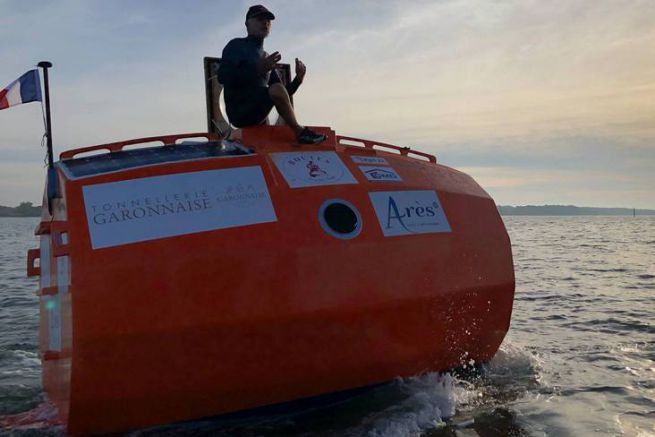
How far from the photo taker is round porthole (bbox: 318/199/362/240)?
372 cm

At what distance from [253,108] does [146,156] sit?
0.87 m

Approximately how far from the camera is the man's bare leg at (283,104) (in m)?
4.27

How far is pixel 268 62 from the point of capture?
4.21m

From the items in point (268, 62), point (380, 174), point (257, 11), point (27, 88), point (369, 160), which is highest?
point (257, 11)

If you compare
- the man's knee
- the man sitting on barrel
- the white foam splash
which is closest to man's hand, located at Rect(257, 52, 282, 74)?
the man sitting on barrel

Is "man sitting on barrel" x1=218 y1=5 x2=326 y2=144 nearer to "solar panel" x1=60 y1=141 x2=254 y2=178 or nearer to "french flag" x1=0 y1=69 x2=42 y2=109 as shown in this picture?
"solar panel" x1=60 y1=141 x2=254 y2=178

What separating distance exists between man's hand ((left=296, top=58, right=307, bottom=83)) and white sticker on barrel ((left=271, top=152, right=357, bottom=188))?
2.70ft

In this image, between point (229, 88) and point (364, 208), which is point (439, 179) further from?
point (229, 88)

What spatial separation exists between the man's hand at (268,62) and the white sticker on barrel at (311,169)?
0.65 meters

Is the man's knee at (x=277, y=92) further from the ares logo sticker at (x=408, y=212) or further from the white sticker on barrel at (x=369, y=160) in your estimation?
the ares logo sticker at (x=408, y=212)

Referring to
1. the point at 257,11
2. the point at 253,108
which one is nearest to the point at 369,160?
the point at 253,108

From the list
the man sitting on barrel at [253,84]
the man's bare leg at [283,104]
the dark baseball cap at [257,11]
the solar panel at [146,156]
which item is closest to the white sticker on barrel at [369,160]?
the man sitting on barrel at [253,84]

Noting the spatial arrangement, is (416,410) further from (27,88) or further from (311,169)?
(27,88)

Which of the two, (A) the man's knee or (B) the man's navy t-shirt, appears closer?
(A) the man's knee
